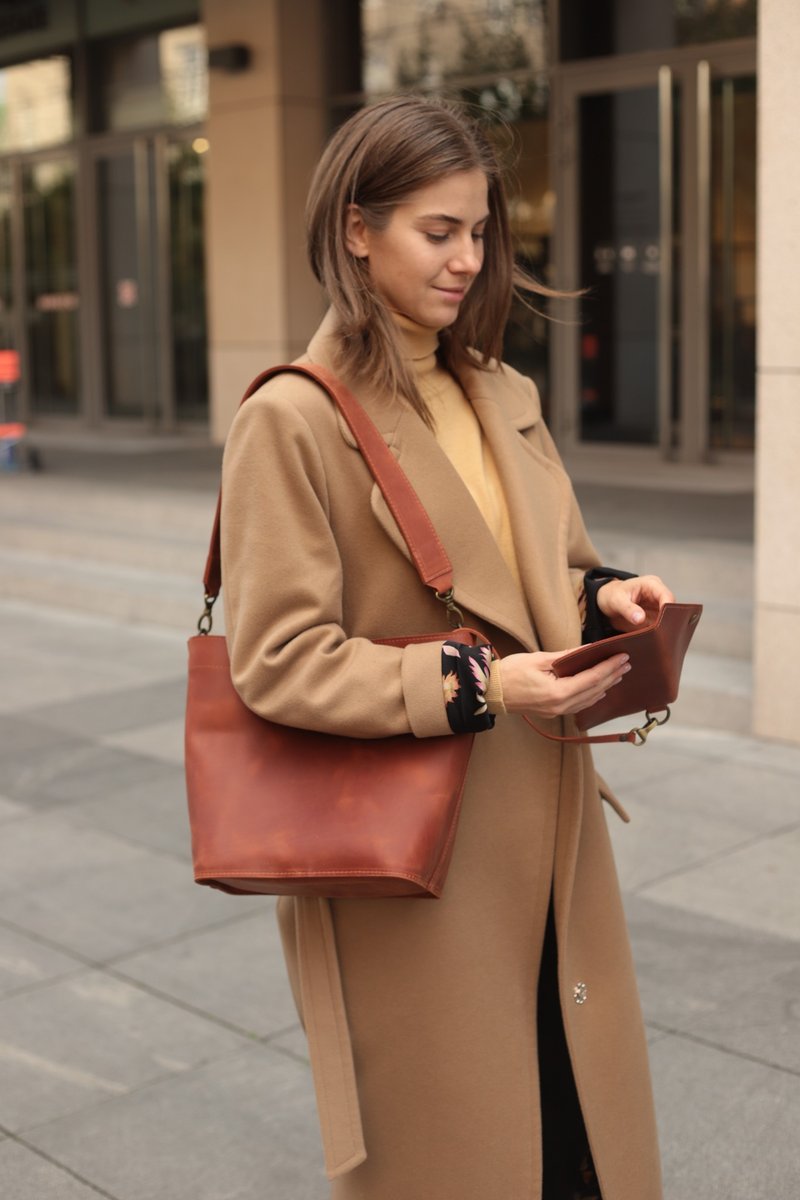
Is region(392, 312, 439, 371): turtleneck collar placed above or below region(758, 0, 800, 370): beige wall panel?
below

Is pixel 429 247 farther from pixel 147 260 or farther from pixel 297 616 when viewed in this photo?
pixel 147 260

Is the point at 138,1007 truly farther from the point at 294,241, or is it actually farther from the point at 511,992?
the point at 294,241

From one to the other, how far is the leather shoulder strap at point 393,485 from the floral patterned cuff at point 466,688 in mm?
111

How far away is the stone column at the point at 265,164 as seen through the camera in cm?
1315

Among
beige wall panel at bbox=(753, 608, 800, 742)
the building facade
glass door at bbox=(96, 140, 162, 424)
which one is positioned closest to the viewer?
beige wall panel at bbox=(753, 608, 800, 742)

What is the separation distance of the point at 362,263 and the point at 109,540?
27.8 ft

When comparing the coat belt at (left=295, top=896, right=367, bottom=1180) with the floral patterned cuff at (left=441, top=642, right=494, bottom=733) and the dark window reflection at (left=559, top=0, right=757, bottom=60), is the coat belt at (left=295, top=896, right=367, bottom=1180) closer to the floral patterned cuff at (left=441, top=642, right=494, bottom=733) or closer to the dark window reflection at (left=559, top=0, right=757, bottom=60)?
the floral patterned cuff at (left=441, top=642, right=494, bottom=733)

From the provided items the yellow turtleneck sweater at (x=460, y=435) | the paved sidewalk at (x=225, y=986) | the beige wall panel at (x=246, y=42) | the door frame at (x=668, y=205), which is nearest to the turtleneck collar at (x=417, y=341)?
the yellow turtleneck sweater at (x=460, y=435)

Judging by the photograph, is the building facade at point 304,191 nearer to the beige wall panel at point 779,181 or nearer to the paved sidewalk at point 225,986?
the beige wall panel at point 779,181

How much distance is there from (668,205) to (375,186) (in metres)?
9.70

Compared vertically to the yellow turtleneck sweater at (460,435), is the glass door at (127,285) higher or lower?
higher

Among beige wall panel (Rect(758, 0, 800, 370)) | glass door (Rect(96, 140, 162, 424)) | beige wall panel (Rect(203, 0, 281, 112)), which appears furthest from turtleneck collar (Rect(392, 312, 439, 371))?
glass door (Rect(96, 140, 162, 424))

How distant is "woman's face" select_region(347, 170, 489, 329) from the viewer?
1997mm

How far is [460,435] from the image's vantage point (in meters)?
2.17
